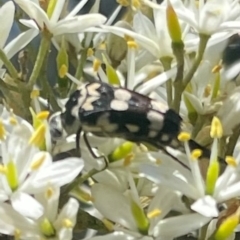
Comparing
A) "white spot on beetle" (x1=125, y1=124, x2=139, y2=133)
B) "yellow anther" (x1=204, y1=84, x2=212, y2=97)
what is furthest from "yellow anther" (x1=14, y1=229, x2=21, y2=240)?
"yellow anther" (x1=204, y1=84, x2=212, y2=97)

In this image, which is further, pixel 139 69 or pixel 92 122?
pixel 139 69

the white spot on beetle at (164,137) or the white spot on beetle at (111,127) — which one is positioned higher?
the white spot on beetle at (111,127)

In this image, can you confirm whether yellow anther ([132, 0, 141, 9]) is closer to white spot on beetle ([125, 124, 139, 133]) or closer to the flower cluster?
the flower cluster

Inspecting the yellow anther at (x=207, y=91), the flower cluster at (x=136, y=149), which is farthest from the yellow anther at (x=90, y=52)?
the yellow anther at (x=207, y=91)

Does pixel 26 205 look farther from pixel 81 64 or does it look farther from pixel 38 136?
pixel 81 64

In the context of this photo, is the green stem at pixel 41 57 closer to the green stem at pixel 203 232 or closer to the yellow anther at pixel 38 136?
the yellow anther at pixel 38 136

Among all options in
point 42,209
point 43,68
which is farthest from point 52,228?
point 43,68

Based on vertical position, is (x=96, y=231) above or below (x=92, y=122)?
Answer: below

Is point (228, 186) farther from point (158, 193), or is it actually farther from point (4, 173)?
point (4, 173)
